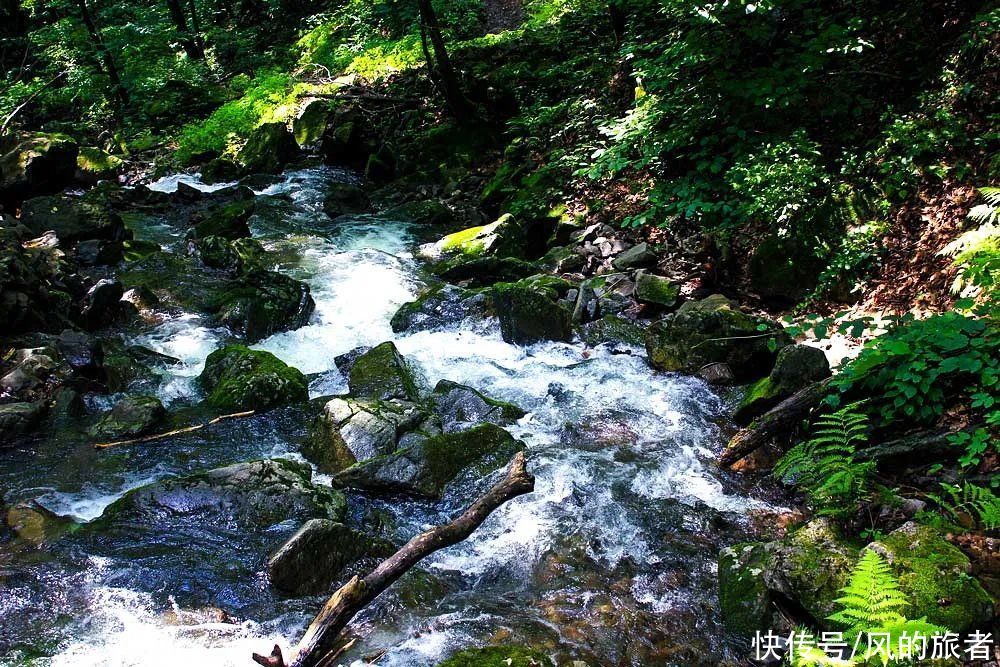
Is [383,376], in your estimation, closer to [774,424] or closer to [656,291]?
[656,291]

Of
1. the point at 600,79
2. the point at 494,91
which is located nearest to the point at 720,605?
the point at 600,79

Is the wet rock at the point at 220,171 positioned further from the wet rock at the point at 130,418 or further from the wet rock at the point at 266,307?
the wet rock at the point at 130,418

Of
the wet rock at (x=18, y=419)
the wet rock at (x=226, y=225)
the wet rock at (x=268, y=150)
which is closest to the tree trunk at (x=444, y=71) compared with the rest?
the wet rock at (x=268, y=150)

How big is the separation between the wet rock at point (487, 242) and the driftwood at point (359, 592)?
659 centimetres

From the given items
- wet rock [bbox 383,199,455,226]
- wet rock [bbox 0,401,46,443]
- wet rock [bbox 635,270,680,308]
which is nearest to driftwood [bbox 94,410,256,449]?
wet rock [bbox 0,401,46,443]

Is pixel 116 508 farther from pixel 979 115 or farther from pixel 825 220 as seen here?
pixel 979 115

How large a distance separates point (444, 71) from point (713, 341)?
9.79 metres

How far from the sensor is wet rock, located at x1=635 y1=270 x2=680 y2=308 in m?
8.45

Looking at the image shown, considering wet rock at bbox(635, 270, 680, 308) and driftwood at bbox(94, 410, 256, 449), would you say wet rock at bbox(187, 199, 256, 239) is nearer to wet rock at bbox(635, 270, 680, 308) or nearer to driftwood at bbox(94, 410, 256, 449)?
driftwood at bbox(94, 410, 256, 449)

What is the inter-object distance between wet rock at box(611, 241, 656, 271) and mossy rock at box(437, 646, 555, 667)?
6.39 metres

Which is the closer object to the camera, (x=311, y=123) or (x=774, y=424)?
(x=774, y=424)

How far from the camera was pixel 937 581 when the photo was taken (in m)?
3.45

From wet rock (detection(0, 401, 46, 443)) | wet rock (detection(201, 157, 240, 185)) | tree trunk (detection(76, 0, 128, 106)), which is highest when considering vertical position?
tree trunk (detection(76, 0, 128, 106))

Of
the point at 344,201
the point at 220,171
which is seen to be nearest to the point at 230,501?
the point at 344,201
